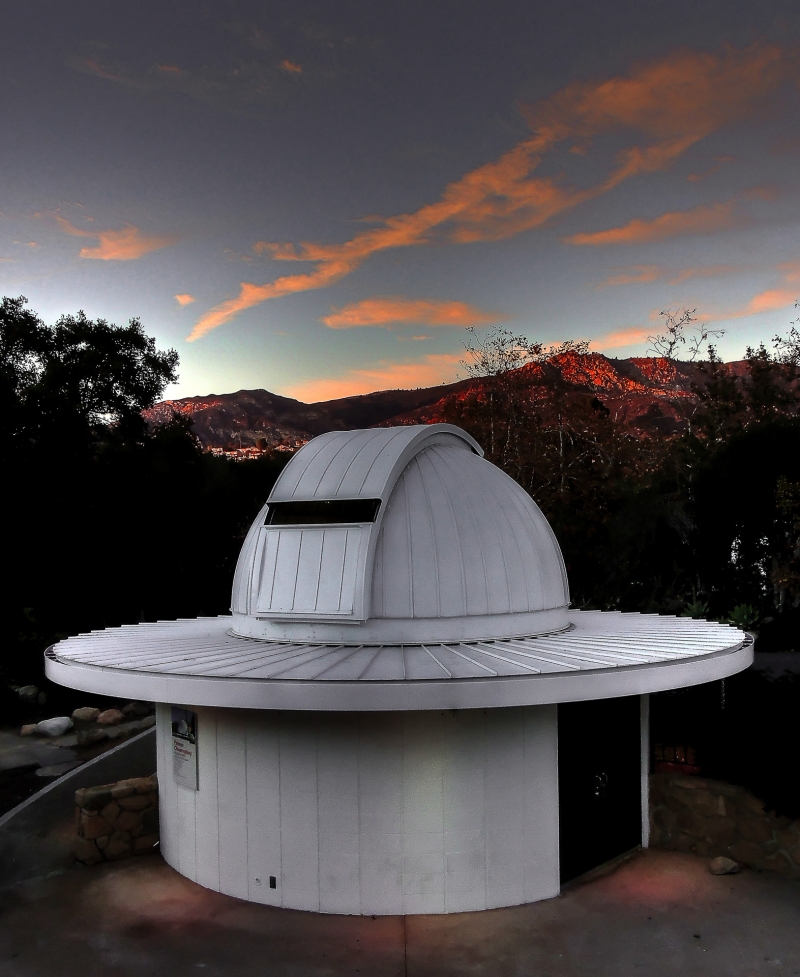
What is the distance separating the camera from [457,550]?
1034 centimetres

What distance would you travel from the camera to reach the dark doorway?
10.0m

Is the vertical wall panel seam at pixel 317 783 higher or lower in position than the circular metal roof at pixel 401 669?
lower

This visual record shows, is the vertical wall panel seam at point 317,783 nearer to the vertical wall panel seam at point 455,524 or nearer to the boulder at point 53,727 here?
the vertical wall panel seam at point 455,524

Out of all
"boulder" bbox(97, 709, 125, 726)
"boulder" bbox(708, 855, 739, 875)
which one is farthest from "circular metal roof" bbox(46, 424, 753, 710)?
"boulder" bbox(97, 709, 125, 726)

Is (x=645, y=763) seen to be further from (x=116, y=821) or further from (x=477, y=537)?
(x=116, y=821)

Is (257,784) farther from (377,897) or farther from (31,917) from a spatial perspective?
(31,917)

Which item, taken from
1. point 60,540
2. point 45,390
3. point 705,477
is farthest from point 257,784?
point 705,477

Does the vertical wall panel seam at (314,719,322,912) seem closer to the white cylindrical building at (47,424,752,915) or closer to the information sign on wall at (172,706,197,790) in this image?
the white cylindrical building at (47,424,752,915)

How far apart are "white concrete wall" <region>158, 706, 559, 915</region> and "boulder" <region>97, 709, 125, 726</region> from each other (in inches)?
465

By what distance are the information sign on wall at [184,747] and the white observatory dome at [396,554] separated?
1400 mm

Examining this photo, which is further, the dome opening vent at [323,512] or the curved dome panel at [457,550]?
the dome opening vent at [323,512]

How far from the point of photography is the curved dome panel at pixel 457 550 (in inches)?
395

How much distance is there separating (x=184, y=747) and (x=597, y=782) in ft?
17.7

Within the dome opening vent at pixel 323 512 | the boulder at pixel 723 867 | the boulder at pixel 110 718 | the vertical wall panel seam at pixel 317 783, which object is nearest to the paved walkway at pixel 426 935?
the boulder at pixel 723 867
